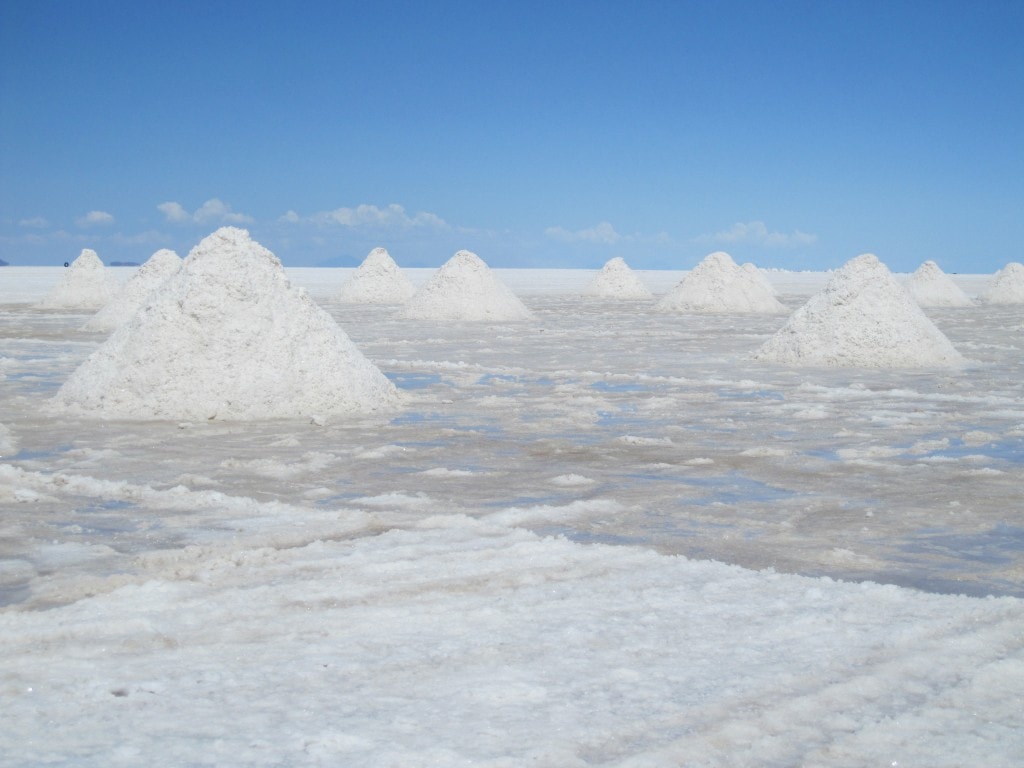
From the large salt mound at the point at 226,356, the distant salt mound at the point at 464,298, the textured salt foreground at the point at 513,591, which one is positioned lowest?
the textured salt foreground at the point at 513,591

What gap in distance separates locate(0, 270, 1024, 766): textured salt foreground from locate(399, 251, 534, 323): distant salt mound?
39.9 ft

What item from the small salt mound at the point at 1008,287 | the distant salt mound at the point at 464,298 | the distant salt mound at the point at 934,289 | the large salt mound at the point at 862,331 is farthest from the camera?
the small salt mound at the point at 1008,287

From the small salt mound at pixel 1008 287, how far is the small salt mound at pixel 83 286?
2230cm

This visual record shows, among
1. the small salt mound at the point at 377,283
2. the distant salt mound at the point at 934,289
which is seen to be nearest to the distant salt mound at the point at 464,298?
the small salt mound at the point at 377,283

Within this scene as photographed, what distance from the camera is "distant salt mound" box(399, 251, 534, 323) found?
1941 cm

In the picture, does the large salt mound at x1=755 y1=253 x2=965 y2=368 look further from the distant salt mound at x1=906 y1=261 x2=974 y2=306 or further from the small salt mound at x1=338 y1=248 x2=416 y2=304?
the distant salt mound at x1=906 y1=261 x2=974 y2=306

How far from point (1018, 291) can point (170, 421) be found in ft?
91.9

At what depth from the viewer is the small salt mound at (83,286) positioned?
75.1 ft

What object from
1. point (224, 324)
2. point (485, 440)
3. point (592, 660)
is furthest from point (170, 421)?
point (592, 660)

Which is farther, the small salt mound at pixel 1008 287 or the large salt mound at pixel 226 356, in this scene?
the small salt mound at pixel 1008 287

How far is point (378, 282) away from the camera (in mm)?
26562

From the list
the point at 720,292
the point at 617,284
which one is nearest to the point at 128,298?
the point at 720,292

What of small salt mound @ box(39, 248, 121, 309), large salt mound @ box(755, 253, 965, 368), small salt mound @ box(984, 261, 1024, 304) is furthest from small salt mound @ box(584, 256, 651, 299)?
large salt mound @ box(755, 253, 965, 368)

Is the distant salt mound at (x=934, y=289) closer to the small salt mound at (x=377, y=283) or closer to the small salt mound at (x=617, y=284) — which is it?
the small salt mound at (x=617, y=284)
